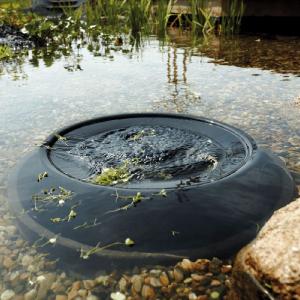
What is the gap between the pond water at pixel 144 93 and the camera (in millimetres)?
4551

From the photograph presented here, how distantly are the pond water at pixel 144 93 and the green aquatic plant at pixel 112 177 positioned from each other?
932 millimetres

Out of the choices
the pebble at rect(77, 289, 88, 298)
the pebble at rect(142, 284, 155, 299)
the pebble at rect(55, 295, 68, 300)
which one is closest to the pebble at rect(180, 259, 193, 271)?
the pebble at rect(142, 284, 155, 299)

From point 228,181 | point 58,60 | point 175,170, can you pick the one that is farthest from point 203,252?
point 58,60

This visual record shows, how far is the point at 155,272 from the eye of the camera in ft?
9.55

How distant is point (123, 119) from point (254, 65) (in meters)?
5.05

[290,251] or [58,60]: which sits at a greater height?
[290,251]

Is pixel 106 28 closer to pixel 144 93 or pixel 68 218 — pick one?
pixel 144 93

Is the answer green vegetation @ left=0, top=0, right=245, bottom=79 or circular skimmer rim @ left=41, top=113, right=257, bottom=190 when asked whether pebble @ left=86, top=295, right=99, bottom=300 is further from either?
green vegetation @ left=0, top=0, right=245, bottom=79

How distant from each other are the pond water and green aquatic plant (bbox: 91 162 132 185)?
0.93 m

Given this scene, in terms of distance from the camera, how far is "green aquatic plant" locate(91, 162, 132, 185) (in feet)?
12.3

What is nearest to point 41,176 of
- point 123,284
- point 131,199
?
point 131,199

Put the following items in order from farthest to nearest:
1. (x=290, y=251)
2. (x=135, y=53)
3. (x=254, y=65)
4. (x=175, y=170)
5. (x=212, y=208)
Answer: (x=135, y=53), (x=254, y=65), (x=175, y=170), (x=212, y=208), (x=290, y=251)

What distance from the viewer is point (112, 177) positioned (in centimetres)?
379

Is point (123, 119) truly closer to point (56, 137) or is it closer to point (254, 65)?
point (56, 137)
